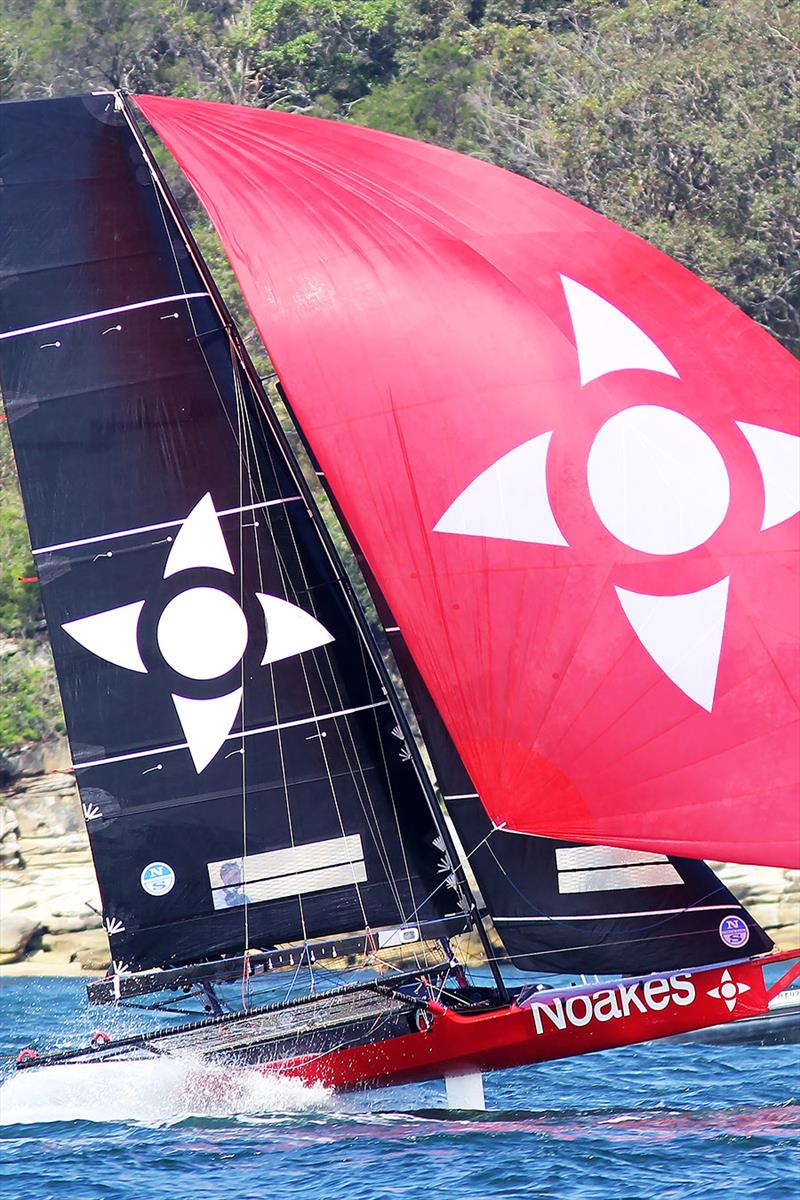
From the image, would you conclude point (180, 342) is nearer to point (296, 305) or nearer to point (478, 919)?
point (296, 305)

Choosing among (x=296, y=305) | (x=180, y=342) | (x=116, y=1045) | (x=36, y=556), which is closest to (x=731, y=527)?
(x=296, y=305)

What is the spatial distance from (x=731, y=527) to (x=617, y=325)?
4.63 feet

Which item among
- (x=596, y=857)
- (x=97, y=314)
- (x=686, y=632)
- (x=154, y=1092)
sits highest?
(x=97, y=314)

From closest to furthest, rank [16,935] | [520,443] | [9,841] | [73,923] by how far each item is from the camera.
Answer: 1. [520,443]
2. [16,935]
3. [73,923]
4. [9,841]

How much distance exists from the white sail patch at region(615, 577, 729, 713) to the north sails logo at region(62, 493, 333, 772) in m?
2.69

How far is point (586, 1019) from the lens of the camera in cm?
1131

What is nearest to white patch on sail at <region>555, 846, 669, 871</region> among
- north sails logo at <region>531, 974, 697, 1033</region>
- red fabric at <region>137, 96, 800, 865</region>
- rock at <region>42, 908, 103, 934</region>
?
north sails logo at <region>531, 974, 697, 1033</region>

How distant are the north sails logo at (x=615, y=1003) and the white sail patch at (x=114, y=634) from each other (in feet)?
11.6

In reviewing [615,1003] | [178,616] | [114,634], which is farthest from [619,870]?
[114,634]

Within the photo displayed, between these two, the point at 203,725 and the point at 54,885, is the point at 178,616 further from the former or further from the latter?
the point at 54,885

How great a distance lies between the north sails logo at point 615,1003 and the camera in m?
11.3

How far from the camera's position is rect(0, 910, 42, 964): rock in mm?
21609

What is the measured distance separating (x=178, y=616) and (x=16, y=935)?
1130cm

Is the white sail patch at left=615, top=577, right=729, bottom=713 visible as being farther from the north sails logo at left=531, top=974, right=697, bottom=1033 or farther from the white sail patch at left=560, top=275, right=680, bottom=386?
the north sails logo at left=531, top=974, right=697, bottom=1033
